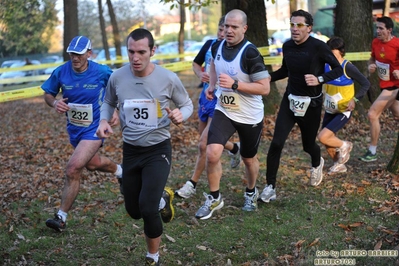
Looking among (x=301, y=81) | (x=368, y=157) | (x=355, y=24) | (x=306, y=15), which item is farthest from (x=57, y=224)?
(x=355, y=24)

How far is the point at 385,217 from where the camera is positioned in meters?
6.29

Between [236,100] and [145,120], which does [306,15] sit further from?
[145,120]

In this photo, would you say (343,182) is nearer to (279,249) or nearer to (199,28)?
(279,249)

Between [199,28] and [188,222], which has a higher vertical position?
[188,222]

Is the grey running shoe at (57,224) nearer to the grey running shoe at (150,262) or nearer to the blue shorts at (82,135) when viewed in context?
the blue shorts at (82,135)

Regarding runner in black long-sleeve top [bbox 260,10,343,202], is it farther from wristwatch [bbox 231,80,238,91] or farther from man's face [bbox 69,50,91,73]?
man's face [bbox 69,50,91,73]

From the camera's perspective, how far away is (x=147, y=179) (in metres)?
5.25

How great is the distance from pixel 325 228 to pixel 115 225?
242cm

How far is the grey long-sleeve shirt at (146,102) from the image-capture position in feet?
17.4

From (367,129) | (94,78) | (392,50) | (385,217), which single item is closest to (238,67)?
(94,78)

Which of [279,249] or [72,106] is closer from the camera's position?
[279,249]

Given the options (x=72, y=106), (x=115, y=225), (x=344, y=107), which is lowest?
(x=115, y=225)

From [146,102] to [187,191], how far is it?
269 cm

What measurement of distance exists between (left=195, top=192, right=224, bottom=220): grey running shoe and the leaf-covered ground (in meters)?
1.44
